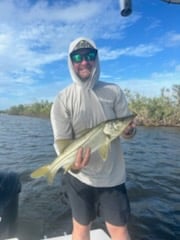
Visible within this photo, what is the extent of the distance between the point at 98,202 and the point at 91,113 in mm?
907

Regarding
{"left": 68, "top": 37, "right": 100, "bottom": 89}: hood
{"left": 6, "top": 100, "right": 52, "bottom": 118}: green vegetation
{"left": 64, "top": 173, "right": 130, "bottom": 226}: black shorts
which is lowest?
{"left": 6, "top": 100, "right": 52, "bottom": 118}: green vegetation

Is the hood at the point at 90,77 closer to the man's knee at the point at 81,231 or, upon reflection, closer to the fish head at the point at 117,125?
the fish head at the point at 117,125

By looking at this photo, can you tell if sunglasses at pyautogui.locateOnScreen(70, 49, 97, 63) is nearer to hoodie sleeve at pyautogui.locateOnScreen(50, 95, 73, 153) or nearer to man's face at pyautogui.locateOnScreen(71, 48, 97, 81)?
man's face at pyautogui.locateOnScreen(71, 48, 97, 81)

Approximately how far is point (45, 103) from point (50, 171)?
7945cm

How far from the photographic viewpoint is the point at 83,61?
122 inches

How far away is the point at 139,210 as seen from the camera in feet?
24.2

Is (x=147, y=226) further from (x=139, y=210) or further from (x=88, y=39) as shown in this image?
(x=88, y=39)

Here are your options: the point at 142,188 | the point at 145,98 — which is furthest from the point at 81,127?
the point at 145,98

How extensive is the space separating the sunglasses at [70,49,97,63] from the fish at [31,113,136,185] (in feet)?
2.31

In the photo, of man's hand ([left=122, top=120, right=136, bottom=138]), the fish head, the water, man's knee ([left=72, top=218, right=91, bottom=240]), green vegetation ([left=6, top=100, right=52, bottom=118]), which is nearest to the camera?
the fish head

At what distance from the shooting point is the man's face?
308 cm

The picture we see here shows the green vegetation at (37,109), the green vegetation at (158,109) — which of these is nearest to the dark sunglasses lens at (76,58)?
the green vegetation at (158,109)

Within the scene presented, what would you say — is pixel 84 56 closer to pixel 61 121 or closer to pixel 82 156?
pixel 61 121

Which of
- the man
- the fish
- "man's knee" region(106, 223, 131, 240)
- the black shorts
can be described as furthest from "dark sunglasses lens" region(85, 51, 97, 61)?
"man's knee" region(106, 223, 131, 240)
